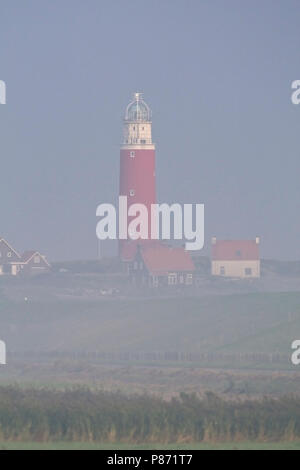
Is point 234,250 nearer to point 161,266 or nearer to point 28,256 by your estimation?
point 161,266

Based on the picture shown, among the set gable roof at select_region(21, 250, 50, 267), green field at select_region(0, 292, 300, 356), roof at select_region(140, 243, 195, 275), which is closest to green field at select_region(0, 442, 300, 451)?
green field at select_region(0, 292, 300, 356)

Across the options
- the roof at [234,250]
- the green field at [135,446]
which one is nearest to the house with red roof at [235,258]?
the roof at [234,250]

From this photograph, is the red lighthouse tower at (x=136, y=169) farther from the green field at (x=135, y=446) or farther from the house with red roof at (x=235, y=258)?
the green field at (x=135, y=446)

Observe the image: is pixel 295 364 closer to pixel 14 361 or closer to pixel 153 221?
pixel 14 361

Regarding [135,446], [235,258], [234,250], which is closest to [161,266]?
[234,250]

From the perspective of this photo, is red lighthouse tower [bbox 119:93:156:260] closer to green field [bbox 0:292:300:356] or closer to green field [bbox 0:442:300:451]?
green field [bbox 0:292:300:356]
